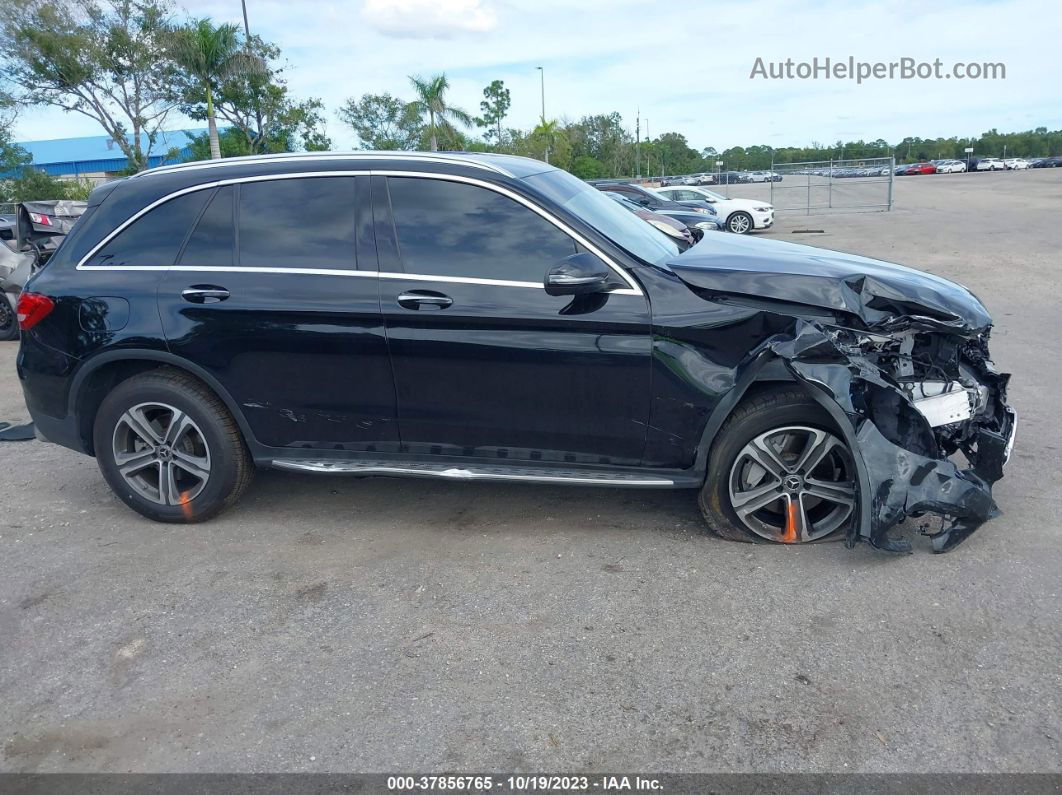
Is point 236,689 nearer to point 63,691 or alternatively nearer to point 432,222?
point 63,691

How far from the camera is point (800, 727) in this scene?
292cm

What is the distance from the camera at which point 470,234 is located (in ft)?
13.8

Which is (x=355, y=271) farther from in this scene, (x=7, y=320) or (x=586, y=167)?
(x=586, y=167)

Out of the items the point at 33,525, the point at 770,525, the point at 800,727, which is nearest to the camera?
the point at 800,727

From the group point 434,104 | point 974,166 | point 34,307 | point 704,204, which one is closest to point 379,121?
point 434,104

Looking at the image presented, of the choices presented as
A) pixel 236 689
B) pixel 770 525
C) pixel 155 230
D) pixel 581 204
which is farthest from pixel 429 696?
pixel 155 230

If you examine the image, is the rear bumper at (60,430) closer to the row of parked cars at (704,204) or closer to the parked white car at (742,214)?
the row of parked cars at (704,204)

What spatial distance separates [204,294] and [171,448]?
0.88m

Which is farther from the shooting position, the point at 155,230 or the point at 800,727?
the point at 155,230

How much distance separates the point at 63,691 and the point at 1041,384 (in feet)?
22.2

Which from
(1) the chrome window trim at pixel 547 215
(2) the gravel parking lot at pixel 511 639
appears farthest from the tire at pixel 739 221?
(1) the chrome window trim at pixel 547 215

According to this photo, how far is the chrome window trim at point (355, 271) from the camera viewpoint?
161 inches

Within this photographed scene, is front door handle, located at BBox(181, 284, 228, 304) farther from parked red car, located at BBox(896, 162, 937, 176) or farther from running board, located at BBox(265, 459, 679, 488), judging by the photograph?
parked red car, located at BBox(896, 162, 937, 176)

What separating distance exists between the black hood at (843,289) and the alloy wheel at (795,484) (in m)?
0.61
